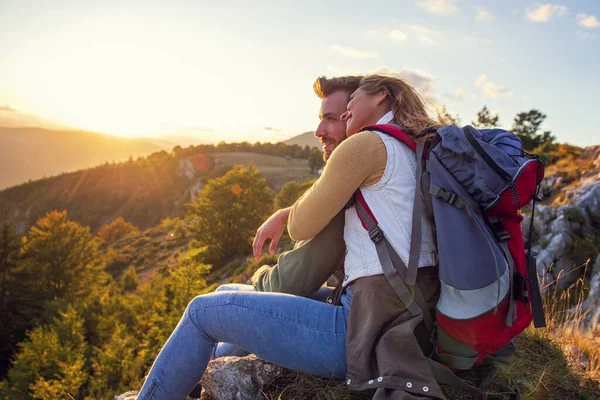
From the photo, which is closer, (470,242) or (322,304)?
(470,242)

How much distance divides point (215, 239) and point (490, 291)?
2446 cm

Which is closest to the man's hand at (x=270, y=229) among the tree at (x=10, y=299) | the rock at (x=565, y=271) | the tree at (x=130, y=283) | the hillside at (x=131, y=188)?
the rock at (x=565, y=271)

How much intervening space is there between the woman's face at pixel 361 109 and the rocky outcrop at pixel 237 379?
1.80m

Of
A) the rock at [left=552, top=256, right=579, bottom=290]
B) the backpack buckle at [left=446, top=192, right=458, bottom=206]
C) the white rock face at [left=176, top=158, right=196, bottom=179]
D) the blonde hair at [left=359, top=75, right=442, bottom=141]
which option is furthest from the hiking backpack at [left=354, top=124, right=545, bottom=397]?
the white rock face at [left=176, top=158, right=196, bottom=179]

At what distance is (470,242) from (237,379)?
6.04 feet

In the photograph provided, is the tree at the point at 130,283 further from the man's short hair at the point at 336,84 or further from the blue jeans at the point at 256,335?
the man's short hair at the point at 336,84

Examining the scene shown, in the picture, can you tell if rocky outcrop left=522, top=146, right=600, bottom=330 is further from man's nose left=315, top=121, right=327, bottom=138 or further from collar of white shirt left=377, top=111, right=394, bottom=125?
collar of white shirt left=377, top=111, right=394, bottom=125

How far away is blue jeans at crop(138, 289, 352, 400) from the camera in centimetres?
204

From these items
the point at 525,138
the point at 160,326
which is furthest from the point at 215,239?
the point at 525,138

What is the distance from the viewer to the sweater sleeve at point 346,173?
1.83 m

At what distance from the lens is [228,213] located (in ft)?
81.9

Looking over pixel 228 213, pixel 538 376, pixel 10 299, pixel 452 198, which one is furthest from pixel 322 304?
pixel 10 299

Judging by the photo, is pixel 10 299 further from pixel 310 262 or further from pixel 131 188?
pixel 131 188

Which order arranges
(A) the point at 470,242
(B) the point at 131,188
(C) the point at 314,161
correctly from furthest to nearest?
(B) the point at 131,188 < (C) the point at 314,161 < (A) the point at 470,242
